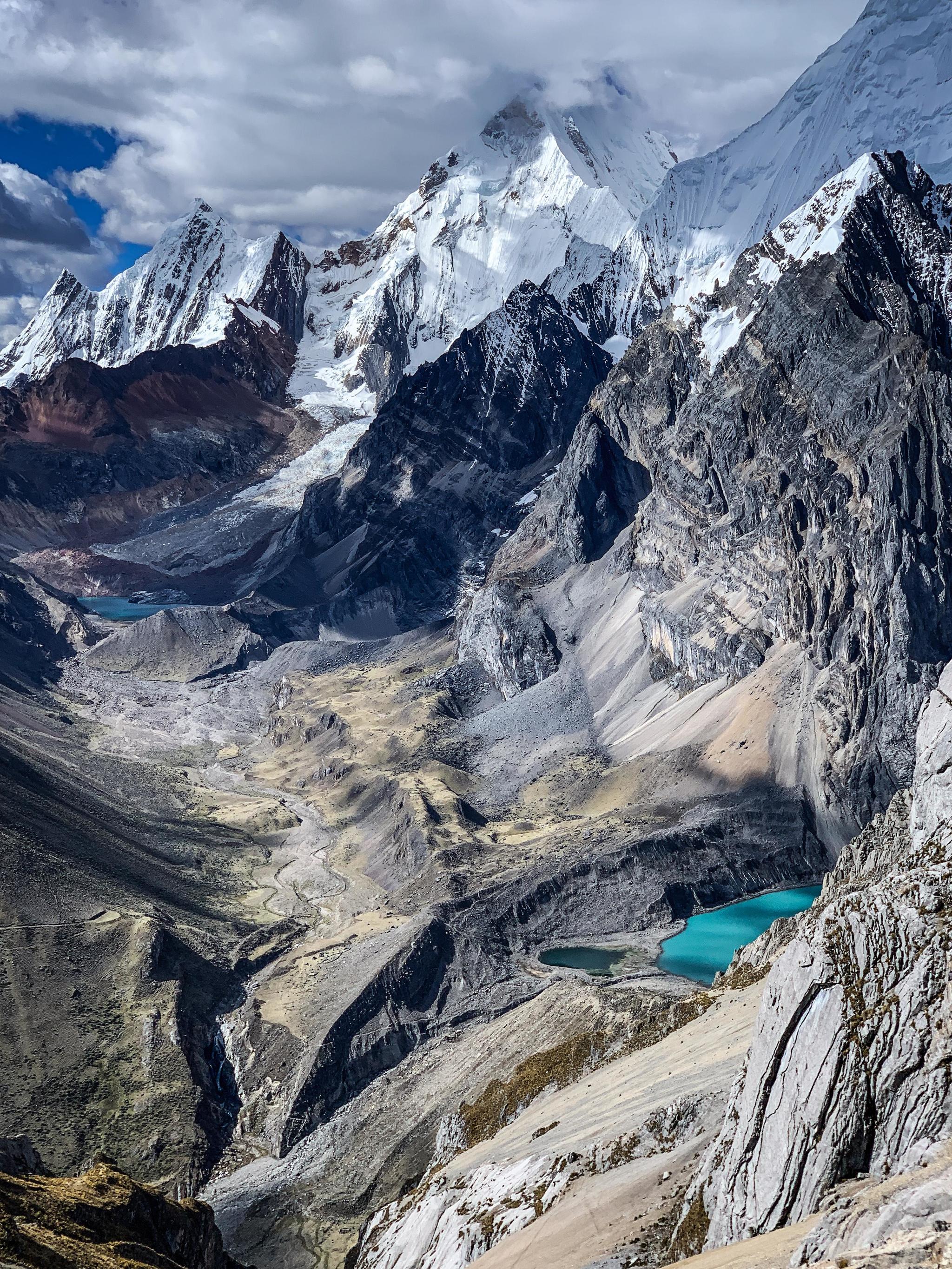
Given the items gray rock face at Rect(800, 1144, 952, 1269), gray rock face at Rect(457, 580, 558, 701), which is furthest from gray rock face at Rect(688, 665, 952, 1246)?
gray rock face at Rect(457, 580, 558, 701)

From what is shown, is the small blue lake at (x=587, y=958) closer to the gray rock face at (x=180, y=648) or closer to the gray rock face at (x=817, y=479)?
the gray rock face at (x=817, y=479)

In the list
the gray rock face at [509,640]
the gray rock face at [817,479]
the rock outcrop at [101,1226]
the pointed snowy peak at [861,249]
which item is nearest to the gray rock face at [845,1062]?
the rock outcrop at [101,1226]

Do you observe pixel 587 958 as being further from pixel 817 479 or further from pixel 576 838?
pixel 817 479

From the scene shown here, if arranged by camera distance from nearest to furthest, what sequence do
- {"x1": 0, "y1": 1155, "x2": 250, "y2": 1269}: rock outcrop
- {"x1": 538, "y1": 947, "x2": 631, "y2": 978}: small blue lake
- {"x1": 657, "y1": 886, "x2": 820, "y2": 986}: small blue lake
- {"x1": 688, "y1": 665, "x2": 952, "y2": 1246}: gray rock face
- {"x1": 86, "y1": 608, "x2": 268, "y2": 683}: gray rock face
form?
{"x1": 688, "y1": 665, "x2": 952, "y2": 1246}: gray rock face < {"x1": 0, "y1": 1155, "x2": 250, "y2": 1269}: rock outcrop < {"x1": 657, "y1": 886, "x2": 820, "y2": 986}: small blue lake < {"x1": 538, "y1": 947, "x2": 631, "y2": 978}: small blue lake < {"x1": 86, "y1": 608, "x2": 268, "y2": 683}: gray rock face

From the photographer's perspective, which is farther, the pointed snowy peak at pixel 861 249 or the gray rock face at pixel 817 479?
the pointed snowy peak at pixel 861 249

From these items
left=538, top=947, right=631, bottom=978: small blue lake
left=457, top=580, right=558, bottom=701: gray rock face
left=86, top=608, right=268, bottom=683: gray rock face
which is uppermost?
left=86, top=608, right=268, bottom=683: gray rock face

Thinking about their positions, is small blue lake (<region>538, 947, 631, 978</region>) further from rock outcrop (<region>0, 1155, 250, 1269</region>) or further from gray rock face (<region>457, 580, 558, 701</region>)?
gray rock face (<region>457, 580, 558, 701</region>)
